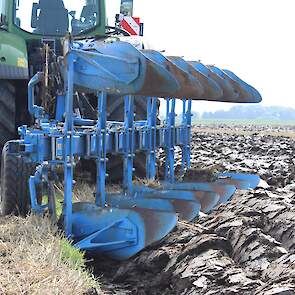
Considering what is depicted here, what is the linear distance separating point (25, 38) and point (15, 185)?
2685 millimetres

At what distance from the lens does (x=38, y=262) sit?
447cm

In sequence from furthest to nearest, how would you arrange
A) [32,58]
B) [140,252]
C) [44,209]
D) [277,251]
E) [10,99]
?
[32,58] → [10,99] → [44,209] → [140,252] → [277,251]

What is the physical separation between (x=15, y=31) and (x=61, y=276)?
4.73m

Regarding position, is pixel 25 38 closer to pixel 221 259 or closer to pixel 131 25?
pixel 131 25

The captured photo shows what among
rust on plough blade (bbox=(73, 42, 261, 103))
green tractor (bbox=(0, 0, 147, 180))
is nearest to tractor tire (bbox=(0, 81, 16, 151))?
green tractor (bbox=(0, 0, 147, 180))

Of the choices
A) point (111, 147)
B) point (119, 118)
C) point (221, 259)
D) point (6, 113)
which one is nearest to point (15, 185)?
point (111, 147)

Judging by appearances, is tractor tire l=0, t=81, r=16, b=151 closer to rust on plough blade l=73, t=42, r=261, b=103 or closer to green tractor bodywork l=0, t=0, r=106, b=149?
green tractor bodywork l=0, t=0, r=106, b=149

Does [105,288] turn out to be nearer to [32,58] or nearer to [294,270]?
[294,270]

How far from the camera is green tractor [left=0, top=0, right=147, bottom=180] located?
7.55 meters

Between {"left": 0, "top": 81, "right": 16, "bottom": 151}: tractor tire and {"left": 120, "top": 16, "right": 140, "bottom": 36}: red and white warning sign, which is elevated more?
{"left": 120, "top": 16, "right": 140, "bottom": 36}: red and white warning sign

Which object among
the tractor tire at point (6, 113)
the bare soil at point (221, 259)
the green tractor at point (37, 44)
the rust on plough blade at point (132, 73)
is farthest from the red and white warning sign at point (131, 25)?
the bare soil at point (221, 259)

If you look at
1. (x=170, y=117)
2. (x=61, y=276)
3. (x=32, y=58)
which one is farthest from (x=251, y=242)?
(x=32, y=58)

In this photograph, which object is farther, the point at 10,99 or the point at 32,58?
the point at 32,58

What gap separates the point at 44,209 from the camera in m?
5.86
